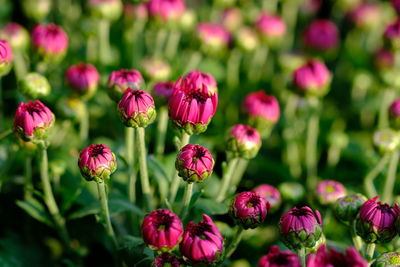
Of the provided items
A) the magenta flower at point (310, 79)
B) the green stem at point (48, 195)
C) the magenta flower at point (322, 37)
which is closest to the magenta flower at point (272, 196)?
the magenta flower at point (310, 79)

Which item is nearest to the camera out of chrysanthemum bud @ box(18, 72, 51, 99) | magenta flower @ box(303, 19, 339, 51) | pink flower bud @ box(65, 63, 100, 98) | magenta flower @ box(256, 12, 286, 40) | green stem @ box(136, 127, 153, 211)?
green stem @ box(136, 127, 153, 211)

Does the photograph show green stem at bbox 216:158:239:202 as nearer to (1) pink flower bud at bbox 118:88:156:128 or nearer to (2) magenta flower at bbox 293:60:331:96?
(1) pink flower bud at bbox 118:88:156:128

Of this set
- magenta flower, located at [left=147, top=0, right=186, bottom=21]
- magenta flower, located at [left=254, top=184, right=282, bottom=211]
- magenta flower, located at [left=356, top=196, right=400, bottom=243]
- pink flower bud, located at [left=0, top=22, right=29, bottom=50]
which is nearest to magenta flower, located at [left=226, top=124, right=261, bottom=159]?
magenta flower, located at [left=254, top=184, right=282, bottom=211]

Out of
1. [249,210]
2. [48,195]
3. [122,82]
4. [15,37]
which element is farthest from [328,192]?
[15,37]

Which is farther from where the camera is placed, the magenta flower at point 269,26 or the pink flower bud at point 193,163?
the magenta flower at point 269,26

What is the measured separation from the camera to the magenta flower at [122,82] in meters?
1.44

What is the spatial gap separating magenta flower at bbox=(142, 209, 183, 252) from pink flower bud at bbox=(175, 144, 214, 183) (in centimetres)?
12

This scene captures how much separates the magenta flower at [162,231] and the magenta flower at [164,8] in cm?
114

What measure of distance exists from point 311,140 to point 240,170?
389 millimetres

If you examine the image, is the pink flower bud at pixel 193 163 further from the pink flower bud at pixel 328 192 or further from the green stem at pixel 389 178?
the green stem at pixel 389 178

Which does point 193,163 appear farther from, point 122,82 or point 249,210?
point 122,82

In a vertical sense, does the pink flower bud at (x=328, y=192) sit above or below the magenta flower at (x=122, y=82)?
below

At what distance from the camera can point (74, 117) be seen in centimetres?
171

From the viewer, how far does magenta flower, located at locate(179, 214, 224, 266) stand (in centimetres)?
107
